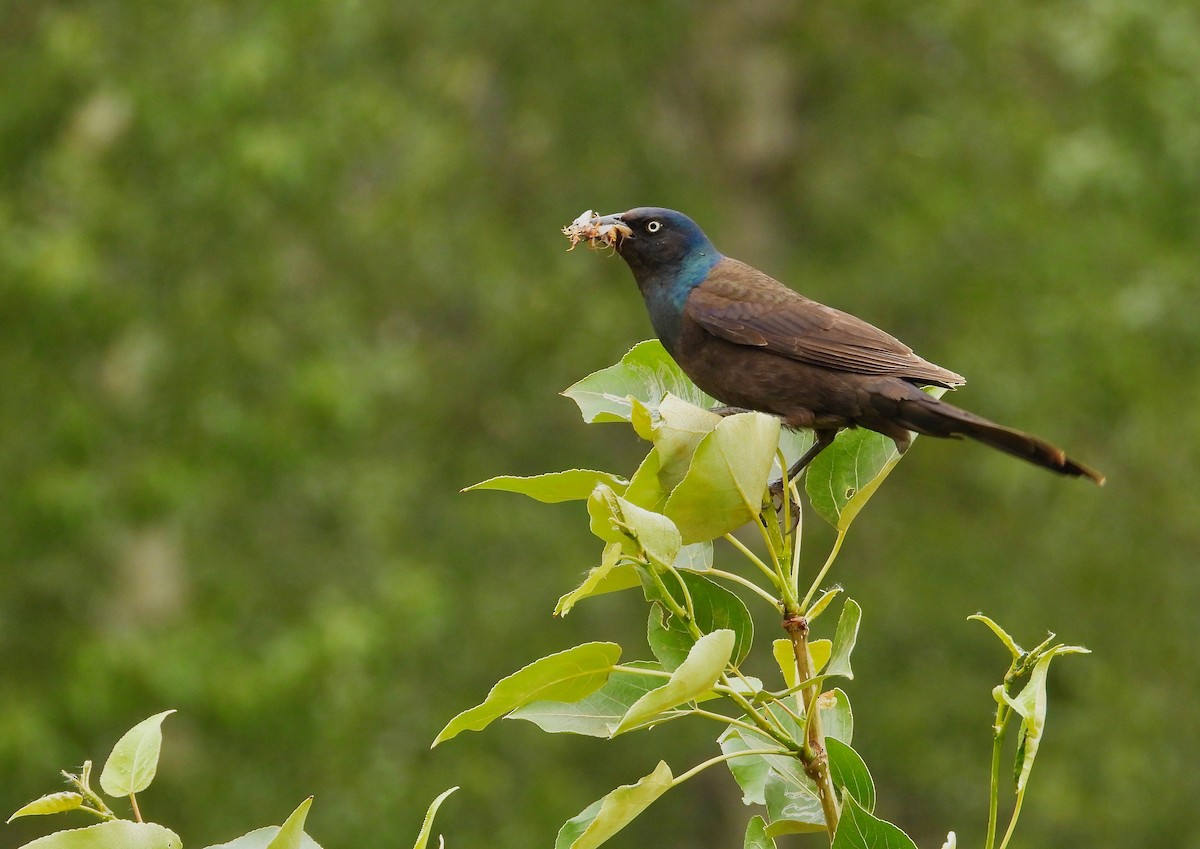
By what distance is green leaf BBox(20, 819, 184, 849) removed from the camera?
2.14 m

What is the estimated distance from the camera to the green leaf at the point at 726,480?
7.95 feet

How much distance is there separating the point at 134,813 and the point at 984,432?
5.32ft

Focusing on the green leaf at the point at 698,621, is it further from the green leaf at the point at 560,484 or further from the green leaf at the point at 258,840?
the green leaf at the point at 258,840

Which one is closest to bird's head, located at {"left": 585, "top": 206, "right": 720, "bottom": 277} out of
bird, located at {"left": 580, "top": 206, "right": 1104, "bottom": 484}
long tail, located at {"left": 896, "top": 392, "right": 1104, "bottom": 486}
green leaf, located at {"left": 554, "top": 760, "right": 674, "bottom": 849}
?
bird, located at {"left": 580, "top": 206, "right": 1104, "bottom": 484}

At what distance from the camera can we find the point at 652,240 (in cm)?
450

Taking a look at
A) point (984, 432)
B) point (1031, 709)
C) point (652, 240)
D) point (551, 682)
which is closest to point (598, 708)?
point (551, 682)

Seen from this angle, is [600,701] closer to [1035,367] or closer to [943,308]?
[1035,367]

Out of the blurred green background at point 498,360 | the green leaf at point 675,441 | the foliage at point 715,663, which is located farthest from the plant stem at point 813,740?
the blurred green background at point 498,360

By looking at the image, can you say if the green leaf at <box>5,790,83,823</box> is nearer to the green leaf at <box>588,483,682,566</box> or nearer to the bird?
the green leaf at <box>588,483,682,566</box>

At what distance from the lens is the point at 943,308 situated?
1772cm

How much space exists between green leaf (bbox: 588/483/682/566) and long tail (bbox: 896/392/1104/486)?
642mm

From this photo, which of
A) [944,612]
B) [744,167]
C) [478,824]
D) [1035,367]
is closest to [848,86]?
[744,167]

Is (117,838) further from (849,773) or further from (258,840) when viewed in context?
(849,773)

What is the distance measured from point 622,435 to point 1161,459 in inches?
222
